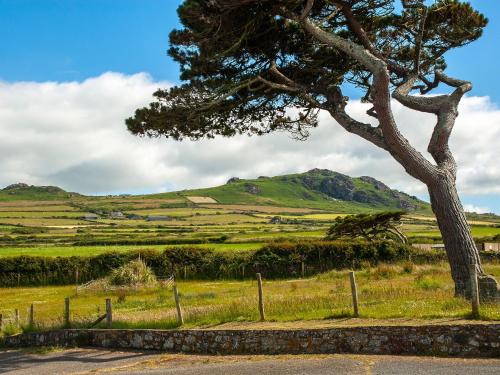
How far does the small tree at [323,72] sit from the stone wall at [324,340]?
4212 millimetres

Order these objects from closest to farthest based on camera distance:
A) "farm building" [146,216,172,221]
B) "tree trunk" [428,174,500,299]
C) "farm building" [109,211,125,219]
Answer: "tree trunk" [428,174,500,299] < "farm building" [146,216,172,221] < "farm building" [109,211,125,219]

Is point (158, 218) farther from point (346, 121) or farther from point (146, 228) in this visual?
point (346, 121)

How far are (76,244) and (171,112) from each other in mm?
65983

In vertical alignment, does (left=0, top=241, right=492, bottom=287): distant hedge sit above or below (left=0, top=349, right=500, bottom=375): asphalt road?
above

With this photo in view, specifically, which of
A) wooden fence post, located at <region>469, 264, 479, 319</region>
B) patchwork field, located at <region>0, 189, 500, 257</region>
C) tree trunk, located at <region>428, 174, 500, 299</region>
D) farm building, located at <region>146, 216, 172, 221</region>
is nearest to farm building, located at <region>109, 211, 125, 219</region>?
patchwork field, located at <region>0, 189, 500, 257</region>

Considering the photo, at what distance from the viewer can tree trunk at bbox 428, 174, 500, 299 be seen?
15.1m

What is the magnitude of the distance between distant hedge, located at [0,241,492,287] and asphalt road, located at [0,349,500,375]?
3119 centimetres

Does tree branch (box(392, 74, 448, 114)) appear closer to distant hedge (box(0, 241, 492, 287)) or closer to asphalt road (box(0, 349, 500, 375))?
asphalt road (box(0, 349, 500, 375))

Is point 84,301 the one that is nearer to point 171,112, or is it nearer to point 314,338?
point 171,112

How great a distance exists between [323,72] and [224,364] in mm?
10465

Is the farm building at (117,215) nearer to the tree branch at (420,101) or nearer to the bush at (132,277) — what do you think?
the bush at (132,277)

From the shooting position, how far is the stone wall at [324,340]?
433 inches

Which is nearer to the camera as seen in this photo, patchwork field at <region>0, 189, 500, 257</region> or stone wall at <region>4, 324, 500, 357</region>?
stone wall at <region>4, 324, 500, 357</region>

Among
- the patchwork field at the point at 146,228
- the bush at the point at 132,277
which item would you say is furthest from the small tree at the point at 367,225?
the bush at the point at 132,277
